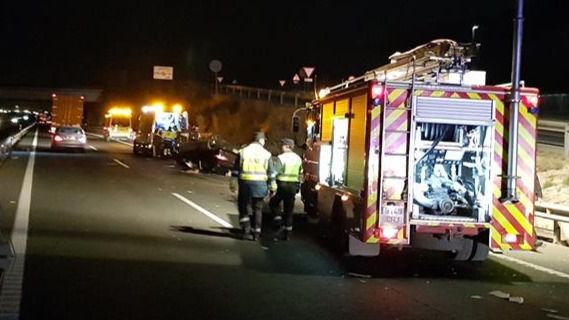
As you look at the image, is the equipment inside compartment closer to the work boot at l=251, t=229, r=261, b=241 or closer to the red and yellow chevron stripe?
the red and yellow chevron stripe

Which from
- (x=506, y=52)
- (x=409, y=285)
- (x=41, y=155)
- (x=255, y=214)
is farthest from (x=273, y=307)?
(x=506, y=52)

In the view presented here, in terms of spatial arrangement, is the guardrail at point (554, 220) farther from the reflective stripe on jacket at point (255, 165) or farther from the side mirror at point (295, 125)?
the reflective stripe on jacket at point (255, 165)

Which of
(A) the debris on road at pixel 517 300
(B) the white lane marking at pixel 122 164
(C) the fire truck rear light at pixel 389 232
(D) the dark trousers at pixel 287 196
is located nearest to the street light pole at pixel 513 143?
(C) the fire truck rear light at pixel 389 232

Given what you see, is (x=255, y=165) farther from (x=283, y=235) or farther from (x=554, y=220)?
(x=554, y=220)

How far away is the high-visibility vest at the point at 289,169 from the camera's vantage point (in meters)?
13.2

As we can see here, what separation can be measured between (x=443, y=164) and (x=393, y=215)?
135 cm

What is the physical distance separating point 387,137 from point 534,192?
6.77ft

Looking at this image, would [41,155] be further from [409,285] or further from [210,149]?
[409,285]

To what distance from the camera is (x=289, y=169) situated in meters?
13.2

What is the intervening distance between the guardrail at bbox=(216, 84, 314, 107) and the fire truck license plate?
1313 inches

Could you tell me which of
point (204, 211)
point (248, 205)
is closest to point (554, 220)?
point (248, 205)

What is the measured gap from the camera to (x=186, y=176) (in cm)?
2755

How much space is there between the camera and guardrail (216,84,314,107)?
50006 mm

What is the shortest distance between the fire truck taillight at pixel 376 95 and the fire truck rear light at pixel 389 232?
5.12 ft
